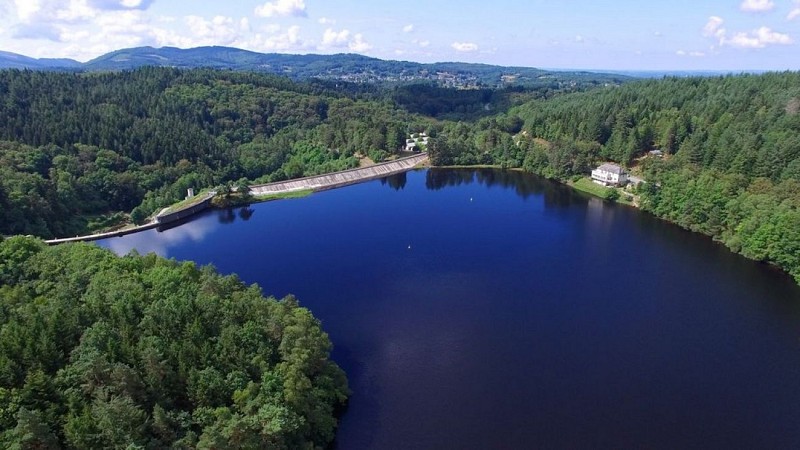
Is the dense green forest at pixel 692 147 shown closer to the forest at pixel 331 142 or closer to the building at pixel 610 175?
the forest at pixel 331 142

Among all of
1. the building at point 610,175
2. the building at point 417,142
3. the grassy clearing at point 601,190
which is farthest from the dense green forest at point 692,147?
the building at point 417,142

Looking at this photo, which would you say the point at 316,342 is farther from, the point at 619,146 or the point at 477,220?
the point at 619,146

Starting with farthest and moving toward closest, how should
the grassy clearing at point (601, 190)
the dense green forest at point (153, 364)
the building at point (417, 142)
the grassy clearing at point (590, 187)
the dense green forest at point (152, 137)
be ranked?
the building at point (417, 142), the grassy clearing at point (590, 187), the grassy clearing at point (601, 190), the dense green forest at point (152, 137), the dense green forest at point (153, 364)

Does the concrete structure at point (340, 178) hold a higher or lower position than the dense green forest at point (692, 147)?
lower

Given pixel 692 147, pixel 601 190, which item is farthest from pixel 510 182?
pixel 692 147

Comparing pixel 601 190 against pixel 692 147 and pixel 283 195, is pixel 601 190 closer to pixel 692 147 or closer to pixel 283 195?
pixel 692 147

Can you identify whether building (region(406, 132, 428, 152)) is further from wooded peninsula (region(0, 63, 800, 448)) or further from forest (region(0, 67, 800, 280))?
wooded peninsula (region(0, 63, 800, 448))
